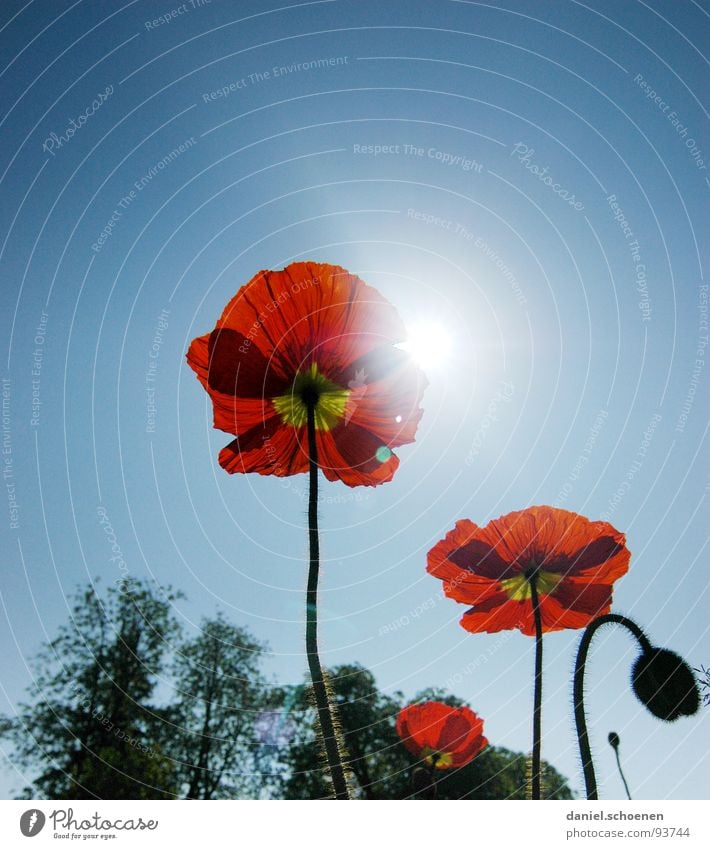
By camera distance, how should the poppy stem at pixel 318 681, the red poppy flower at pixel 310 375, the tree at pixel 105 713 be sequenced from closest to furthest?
the poppy stem at pixel 318 681 → the red poppy flower at pixel 310 375 → the tree at pixel 105 713

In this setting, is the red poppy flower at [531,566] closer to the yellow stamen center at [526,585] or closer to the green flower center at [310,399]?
the yellow stamen center at [526,585]

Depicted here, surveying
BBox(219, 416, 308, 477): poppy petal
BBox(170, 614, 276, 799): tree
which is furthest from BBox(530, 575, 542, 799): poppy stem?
BBox(170, 614, 276, 799): tree

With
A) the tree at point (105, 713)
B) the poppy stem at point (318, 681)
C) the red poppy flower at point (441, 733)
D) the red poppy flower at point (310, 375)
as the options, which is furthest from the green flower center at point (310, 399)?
the tree at point (105, 713)
